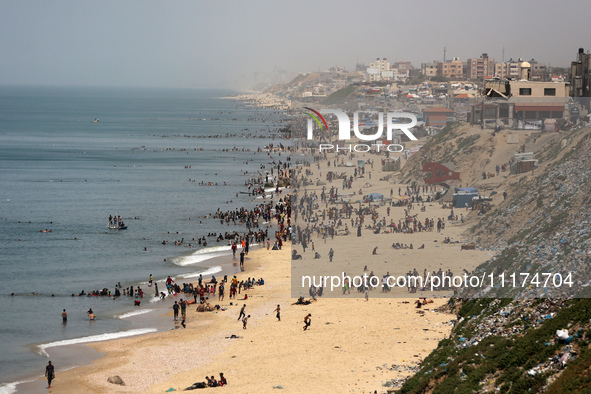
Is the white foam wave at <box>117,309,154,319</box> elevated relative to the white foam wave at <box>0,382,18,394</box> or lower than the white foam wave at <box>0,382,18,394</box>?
elevated

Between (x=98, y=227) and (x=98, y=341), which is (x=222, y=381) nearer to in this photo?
(x=98, y=341)

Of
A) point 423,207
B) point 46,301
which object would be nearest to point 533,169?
point 423,207

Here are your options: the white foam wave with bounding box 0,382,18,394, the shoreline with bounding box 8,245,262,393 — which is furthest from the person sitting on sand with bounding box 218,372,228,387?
the white foam wave with bounding box 0,382,18,394

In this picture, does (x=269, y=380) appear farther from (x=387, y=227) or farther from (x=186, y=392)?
(x=387, y=227)

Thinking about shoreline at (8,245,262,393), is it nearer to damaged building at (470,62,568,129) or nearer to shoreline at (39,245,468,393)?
shoreline at (39,245,468,393)

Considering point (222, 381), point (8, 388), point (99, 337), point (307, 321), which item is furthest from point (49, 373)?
point (307, 321)

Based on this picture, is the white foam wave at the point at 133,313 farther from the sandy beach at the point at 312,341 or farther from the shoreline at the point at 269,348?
the shoreline at the point at 269,348
